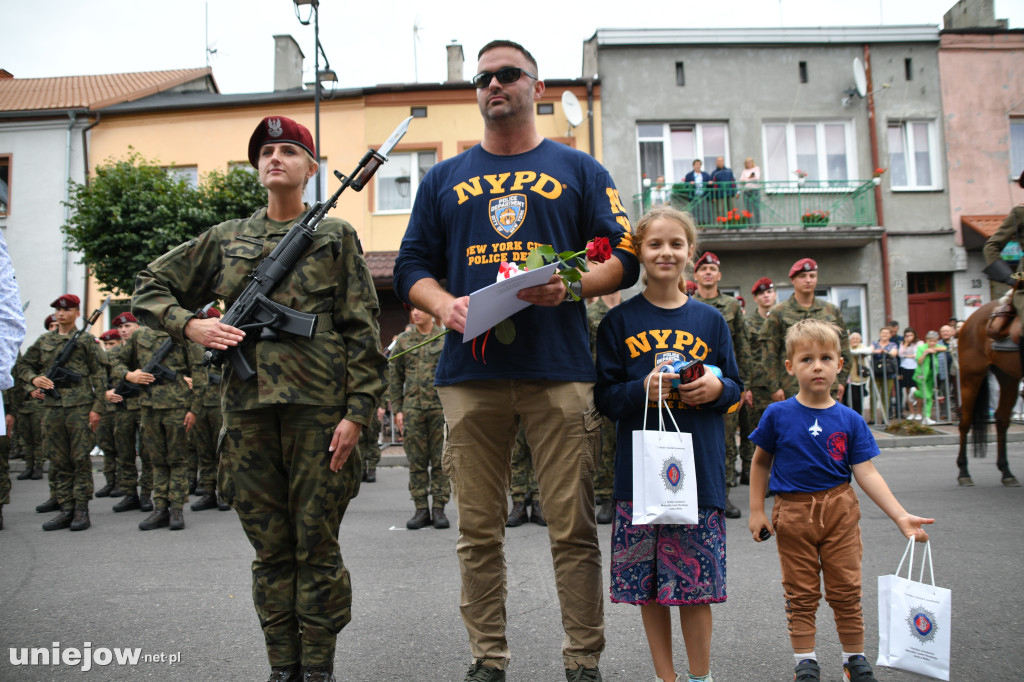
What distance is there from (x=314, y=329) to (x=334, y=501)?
71 centimetres

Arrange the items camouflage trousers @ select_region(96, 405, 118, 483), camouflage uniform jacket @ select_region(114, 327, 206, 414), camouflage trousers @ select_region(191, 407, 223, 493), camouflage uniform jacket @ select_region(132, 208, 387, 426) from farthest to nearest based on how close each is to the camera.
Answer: camouflage trousers @ select_region(96, 405, 118, 483)
camouflage trousers @ select_region(191, 407, 223, 493)
camouflage uniform jacket @ select_region(114, 327, 206, 414)
camouflage uniform jacket @ select_region(132, 208, 387, 426)

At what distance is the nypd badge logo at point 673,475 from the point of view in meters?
2.53

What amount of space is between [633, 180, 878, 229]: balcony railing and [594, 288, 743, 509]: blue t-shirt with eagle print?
15627 millimetres

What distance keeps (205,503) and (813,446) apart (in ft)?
24.3

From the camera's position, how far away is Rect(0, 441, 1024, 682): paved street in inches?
127

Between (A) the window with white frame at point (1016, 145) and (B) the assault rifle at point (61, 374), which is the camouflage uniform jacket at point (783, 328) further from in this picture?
(A) the window with white frame at point (1016, 145)

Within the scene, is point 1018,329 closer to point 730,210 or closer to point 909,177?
point 730,210

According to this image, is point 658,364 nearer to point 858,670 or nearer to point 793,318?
point 858,670

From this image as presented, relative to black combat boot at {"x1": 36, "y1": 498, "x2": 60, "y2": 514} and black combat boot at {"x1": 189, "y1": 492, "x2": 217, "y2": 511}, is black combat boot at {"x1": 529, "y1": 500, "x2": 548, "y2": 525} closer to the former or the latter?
black combat boot at {"x1": 189, "y1": 492, "x2": 217, "y2": 511}

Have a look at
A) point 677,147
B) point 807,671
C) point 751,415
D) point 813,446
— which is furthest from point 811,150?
point 807,671

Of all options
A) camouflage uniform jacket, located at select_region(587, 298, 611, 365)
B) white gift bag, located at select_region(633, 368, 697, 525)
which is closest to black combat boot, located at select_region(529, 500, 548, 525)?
camouflage uniform jacket, located at select_region(587, 298, 611, 365)

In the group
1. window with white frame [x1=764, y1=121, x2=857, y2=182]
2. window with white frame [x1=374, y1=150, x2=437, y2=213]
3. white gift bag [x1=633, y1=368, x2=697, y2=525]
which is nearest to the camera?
white gift bag [x1=633, y1=368, x2=697, y2=525]

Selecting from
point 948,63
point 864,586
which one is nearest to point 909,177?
point 948,63

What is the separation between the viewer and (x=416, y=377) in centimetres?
739
